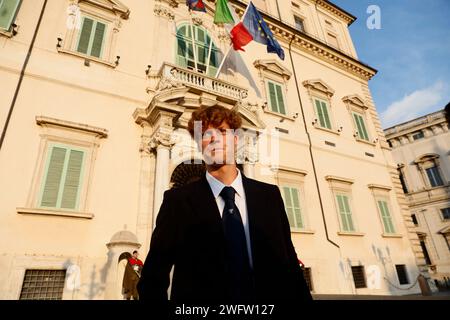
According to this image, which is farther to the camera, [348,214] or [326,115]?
[326,115]

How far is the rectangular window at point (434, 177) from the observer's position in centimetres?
2747

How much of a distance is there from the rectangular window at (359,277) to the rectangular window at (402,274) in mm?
2491

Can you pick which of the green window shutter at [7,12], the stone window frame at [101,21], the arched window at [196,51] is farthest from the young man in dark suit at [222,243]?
the arched window at [196,51]

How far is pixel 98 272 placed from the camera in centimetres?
695

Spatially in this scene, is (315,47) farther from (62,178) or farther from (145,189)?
(62,178)

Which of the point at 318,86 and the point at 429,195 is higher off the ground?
the point at 318,86

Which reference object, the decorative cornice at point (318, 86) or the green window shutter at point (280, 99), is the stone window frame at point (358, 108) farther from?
the green window shutter at point (280, 99)

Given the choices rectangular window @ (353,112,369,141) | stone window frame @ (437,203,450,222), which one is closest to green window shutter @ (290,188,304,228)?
rectangular window @ (353,112,369,141)

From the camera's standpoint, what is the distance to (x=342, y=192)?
1284cm

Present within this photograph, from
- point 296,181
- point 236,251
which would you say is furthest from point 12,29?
point 296,181

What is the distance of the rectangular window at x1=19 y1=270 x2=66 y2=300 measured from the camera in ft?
20.5

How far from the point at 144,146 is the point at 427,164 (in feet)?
103
